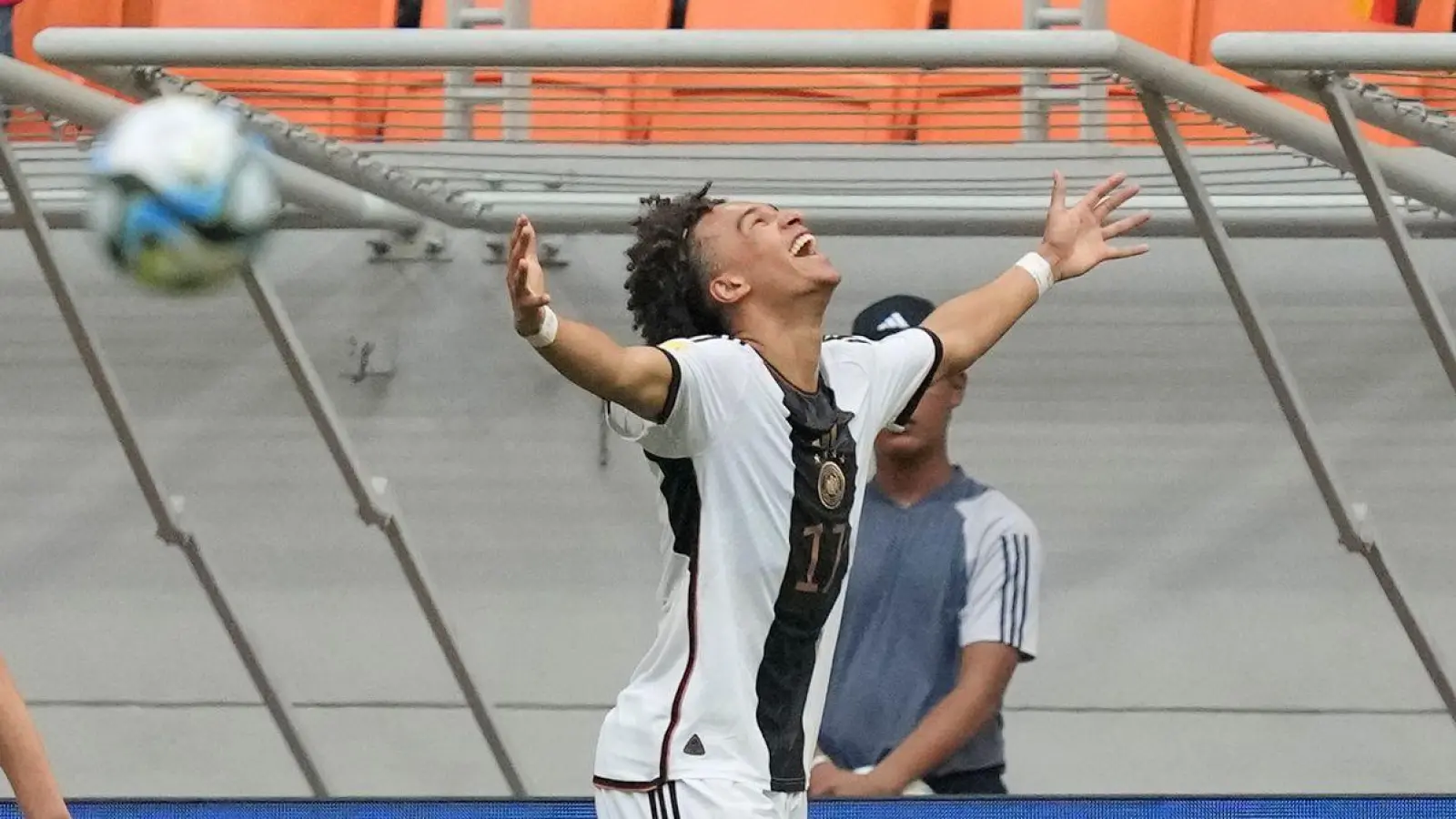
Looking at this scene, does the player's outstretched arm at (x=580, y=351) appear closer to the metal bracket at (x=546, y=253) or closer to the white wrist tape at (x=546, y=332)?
the white wrist tape at (x=546, y=332)

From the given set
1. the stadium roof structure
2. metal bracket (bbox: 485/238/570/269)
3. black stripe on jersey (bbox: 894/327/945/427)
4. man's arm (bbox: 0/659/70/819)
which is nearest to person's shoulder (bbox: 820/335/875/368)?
black stripe on jersey (bbox: 894/327/945/427)

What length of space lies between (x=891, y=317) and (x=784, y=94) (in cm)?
104

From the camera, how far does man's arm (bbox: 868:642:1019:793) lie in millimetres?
3908

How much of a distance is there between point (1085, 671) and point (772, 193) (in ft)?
5.04

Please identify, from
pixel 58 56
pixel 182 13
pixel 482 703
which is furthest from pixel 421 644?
pixel 58 56

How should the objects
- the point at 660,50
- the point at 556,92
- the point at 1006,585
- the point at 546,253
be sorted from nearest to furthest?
1. the point at 660,50
2. the point at 1006,585
3. the point at 556,92
4. the point at 546,253

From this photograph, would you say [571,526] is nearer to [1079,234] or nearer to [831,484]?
[1079,234]

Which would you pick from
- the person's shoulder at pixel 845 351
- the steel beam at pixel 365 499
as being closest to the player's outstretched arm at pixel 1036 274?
the person's shoulder at pixel 845 351

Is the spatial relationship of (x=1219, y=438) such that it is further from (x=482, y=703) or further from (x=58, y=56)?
(x=58, y=56)

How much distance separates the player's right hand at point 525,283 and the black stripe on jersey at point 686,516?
0.40m

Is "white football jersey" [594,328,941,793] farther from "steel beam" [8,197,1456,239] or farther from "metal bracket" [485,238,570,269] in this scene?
"metal bracket" [485,238,570,269]

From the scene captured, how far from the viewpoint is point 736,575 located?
289 centimetres

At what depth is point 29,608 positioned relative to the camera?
591 cm

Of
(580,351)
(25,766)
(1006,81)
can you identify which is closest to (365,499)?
(1006,81)
